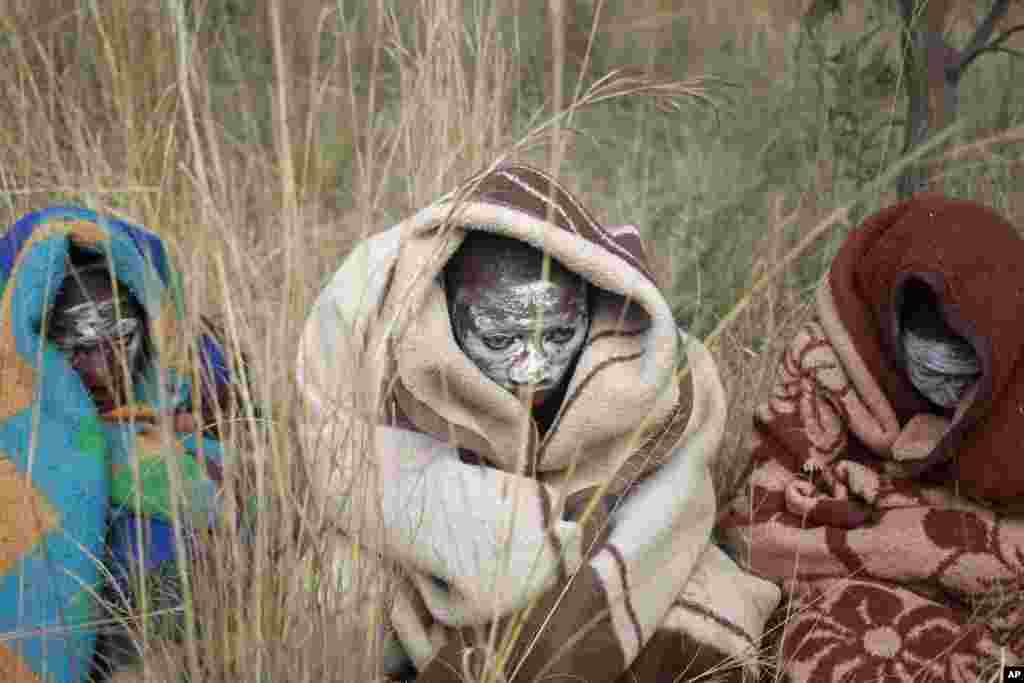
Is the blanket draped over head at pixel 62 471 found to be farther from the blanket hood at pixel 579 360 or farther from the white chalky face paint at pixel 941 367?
A: the white chalky face paint at pixel 941 367

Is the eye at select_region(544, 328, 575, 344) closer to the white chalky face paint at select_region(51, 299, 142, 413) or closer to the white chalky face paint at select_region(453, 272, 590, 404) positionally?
the white chalky face paint at select_region(453, 272, 590, 404)

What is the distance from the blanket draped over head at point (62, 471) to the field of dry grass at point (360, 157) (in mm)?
117

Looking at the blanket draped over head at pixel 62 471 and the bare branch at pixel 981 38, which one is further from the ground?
the bare branch at pixel 981 38

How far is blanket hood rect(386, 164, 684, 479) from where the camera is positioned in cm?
196

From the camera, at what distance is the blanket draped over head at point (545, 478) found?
195 centimetres

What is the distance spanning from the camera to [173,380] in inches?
92.1

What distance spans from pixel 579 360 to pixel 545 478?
0.25 m

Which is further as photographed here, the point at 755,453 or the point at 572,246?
the point at 755,453

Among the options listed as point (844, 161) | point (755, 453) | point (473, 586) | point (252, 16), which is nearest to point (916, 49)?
point (844, 161)

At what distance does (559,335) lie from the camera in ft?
6.65

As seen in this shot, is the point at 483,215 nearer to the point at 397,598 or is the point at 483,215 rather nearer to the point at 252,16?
the point at 397,598

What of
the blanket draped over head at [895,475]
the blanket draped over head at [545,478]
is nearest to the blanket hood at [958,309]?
the blanket draped over head at [895,475]

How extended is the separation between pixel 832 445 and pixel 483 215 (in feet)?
Answer: 3.05

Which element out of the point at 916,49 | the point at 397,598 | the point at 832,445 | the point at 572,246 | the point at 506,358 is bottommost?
the point at 397,598
